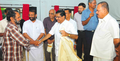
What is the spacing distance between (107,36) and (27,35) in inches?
73.0

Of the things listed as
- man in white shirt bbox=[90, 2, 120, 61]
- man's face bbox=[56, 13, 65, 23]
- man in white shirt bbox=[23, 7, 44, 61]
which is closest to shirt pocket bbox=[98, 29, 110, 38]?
man in white shirt bbox=[90, 2, 120, 61]

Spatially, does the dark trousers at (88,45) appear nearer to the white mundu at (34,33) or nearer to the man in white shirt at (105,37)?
the man in white shirt at (105,37)

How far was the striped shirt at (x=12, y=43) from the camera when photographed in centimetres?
230

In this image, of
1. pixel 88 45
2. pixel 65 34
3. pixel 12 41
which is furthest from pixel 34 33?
pixel 88 45

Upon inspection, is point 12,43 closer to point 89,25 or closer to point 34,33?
point 34,33

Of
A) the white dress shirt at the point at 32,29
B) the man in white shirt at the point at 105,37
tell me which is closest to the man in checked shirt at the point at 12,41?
the white dress shirt at the point at 32,29

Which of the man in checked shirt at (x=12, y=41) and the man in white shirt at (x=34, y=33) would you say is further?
the man in white shirt at (x=34, y=33)

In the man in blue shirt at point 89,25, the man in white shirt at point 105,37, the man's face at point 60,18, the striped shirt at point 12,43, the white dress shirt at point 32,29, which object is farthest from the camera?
the white dress shirt at point 32,29

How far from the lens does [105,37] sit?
205cm

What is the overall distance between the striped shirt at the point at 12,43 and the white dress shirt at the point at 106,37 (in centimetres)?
139

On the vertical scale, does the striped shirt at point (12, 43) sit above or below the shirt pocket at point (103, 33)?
below

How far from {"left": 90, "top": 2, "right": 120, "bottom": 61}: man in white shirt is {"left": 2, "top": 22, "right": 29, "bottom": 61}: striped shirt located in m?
1.39

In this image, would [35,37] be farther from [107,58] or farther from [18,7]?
[18,7]

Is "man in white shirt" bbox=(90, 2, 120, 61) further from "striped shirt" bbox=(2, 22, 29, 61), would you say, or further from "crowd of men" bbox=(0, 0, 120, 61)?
"striped shirt" bbox=(2, 22, 29, 61)
